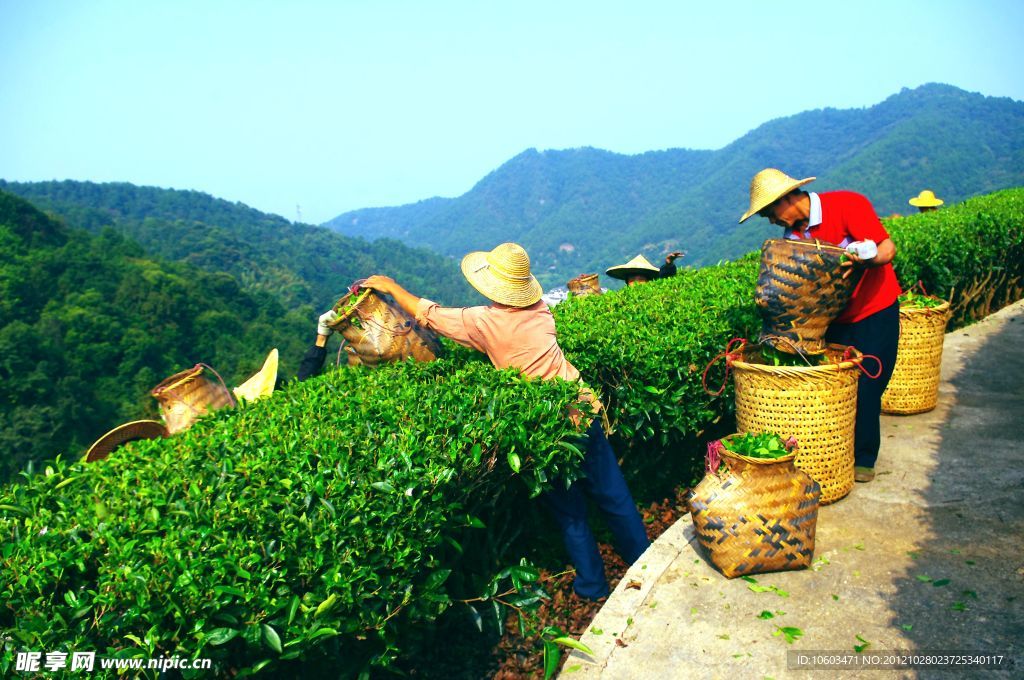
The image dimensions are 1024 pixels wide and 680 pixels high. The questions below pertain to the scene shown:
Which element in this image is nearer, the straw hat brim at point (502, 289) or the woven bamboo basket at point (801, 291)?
the woven bamboo basket at point (801, 291)

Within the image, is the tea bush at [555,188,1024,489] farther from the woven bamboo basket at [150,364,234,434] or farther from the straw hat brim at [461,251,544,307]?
the woven bamboo basket at [150,364,234,434]

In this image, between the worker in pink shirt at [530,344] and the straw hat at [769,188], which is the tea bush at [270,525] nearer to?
the worker in pink shirt at [530,344]

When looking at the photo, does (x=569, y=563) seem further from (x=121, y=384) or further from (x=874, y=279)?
(x=121, y=384)

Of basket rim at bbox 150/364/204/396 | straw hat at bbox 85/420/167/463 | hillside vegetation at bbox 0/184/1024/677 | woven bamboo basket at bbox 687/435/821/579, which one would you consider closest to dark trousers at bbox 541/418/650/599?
hillside vegetation at bbox 0/184/1024/677

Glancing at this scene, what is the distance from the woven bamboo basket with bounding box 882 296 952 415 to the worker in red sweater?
1181 millimetres

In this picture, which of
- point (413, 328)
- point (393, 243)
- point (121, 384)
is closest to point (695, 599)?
point (413, 328)

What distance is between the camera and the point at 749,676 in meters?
2.77

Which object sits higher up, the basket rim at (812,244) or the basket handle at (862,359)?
the basket rim at (812,244)

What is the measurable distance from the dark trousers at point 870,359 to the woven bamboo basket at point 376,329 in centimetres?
251

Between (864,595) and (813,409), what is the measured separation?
96 centimetres

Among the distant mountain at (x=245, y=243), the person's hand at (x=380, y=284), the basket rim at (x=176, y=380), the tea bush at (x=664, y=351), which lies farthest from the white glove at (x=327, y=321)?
the distant mountain at (x=245, y=243)

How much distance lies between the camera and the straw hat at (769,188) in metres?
3.85

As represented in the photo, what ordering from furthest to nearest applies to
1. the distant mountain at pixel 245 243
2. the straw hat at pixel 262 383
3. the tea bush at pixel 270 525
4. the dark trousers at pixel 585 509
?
the distant mountain at pixel 245 243 < the straw hat at pixel 262 383 < the dark trousers at pixel 585 509 < the tea bush at pixel 270 525

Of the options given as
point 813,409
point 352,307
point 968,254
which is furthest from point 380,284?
point 968,254
